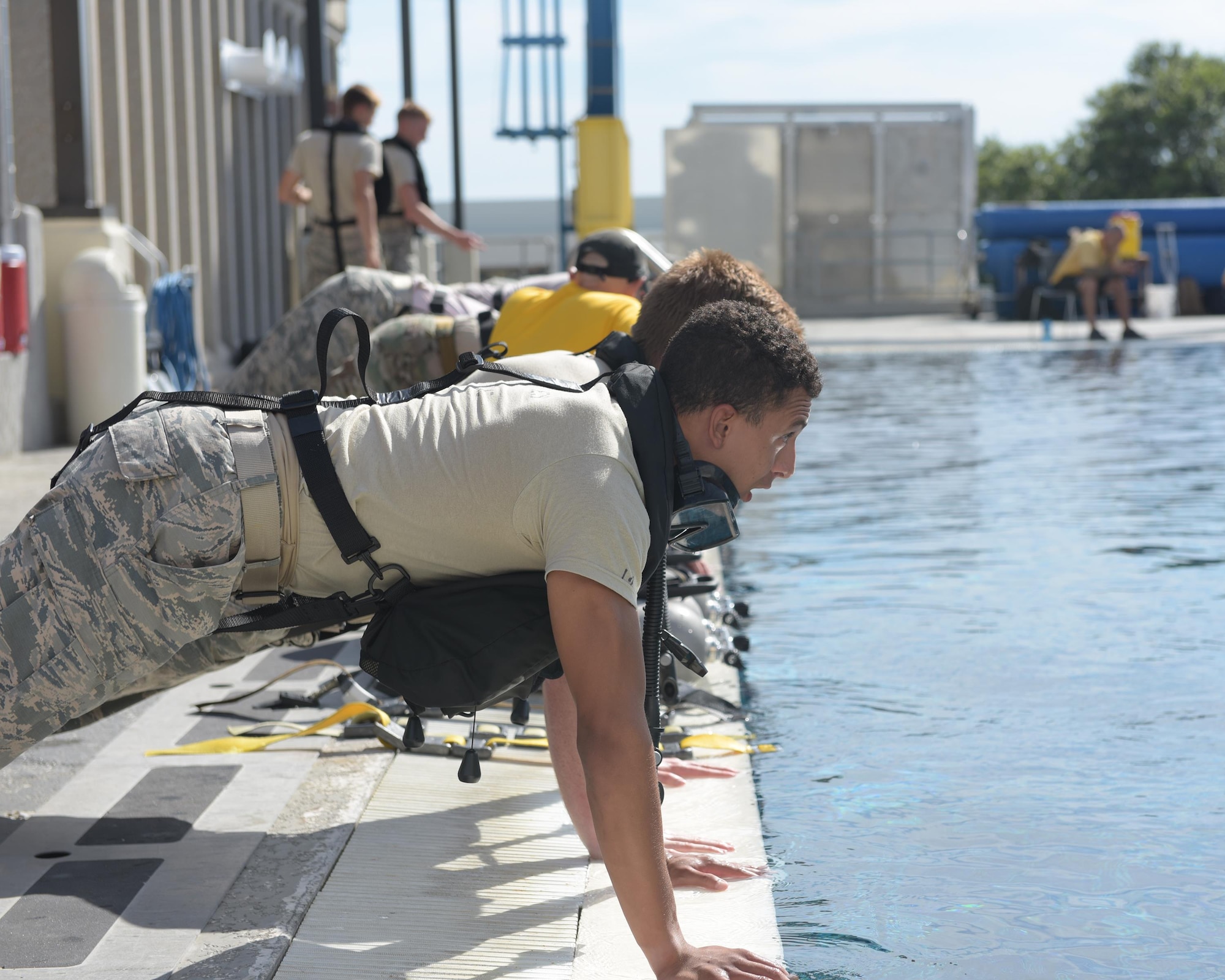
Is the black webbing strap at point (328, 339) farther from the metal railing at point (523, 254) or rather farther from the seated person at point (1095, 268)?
the metal railing at point (523, 254)

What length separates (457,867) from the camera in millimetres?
3184

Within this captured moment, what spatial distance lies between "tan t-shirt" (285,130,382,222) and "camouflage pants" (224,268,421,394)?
3.12 meters

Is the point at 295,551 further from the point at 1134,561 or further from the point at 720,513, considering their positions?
the point at 1134,561

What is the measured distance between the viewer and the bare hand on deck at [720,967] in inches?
94.7

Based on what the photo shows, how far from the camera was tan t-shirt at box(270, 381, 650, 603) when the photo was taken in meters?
2.41

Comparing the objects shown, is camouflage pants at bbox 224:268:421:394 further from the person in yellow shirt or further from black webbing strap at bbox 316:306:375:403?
black webbing strap at bbox 316:306:375:403

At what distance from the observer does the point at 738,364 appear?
98.9 inches

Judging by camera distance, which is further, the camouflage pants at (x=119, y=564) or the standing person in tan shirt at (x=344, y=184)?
the standing person in tan shirt at (x=344, y=184)

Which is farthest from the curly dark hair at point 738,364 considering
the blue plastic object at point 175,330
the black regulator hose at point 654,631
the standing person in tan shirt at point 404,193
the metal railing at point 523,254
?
the metal railing at point 523,254

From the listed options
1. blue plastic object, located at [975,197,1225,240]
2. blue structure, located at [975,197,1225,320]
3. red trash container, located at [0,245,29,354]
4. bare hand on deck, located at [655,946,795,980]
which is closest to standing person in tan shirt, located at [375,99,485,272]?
red trash container, located at [0,245,29,354]

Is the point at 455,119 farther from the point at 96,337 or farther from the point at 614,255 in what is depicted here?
the point at 614,255

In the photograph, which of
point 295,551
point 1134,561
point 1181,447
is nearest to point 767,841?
point 295,551

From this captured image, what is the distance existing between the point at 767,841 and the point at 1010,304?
2611 cm

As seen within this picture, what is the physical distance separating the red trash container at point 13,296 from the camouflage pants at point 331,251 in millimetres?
1611
